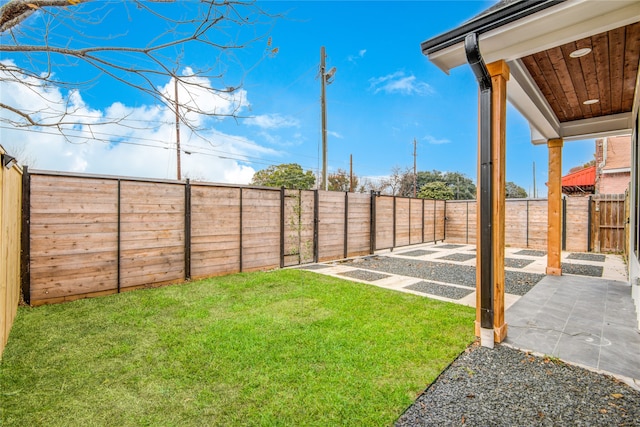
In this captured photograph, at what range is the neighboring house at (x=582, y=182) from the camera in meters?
17.0

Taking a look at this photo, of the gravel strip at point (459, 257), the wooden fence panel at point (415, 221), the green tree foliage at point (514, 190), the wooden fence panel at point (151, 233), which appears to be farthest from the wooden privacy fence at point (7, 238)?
the green tree foliage at point (514, 190)

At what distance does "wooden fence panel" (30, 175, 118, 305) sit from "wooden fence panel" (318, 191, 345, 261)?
4382 millimetres

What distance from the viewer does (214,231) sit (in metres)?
5.70

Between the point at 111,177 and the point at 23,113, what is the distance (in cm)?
271

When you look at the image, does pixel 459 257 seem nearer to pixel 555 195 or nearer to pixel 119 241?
pixel 555 195

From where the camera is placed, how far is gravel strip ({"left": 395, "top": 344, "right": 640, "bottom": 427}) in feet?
5.88

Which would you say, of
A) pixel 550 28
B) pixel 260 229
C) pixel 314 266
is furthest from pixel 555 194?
pixel 260 229

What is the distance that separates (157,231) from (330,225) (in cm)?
412

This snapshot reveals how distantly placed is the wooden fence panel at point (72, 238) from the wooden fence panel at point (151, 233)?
0.48 ft

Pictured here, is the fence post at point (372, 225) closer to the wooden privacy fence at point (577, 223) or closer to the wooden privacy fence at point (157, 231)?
the wooden privacy fence at point (157, 231)

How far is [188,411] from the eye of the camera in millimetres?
1855

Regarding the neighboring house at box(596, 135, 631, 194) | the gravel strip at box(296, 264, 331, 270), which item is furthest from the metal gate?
the neighboring house at box(596, 135, 631, 194)

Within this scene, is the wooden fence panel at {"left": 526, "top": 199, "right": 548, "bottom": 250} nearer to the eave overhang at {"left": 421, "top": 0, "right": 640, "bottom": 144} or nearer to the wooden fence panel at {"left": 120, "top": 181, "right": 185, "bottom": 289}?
the eave overhang at {"left": 421, "top": 0, "right": 640, "bottom": 144}

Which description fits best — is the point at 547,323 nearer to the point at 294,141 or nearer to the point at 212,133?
the point at 212,133
